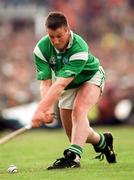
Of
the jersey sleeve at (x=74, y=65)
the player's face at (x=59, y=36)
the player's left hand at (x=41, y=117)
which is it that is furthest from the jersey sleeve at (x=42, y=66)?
the player's left hand at (x=41, y=117)

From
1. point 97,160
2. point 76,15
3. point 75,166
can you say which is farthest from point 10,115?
point 75,166

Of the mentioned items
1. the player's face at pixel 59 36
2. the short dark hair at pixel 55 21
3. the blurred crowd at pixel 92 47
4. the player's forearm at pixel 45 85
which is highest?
the blurred crowd at pixel 92 47

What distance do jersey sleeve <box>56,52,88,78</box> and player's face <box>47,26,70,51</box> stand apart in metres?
0.23

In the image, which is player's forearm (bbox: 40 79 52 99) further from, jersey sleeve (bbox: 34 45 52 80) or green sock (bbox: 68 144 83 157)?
green sock (bbox: 68 144 83 157)

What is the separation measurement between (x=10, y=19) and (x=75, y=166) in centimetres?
2518

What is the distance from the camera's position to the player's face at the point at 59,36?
10.2 meters

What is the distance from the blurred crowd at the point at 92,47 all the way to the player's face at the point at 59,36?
1695cm

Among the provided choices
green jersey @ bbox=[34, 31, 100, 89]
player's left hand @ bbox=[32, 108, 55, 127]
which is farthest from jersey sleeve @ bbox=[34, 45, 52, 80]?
player's left hand @ bbox=[32, 108, 55, 127]

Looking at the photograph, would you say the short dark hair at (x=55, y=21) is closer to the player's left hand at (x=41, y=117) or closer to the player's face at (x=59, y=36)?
the player's face at (x=59, y=36)

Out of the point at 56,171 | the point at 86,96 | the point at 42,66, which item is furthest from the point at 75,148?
the point at 42,66

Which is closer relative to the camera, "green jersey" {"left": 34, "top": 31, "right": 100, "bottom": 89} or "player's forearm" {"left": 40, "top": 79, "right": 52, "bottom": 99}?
"green jersey" {"left": 34, "top": 31, "right": 100, "bottom": 89}

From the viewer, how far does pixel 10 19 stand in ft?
116

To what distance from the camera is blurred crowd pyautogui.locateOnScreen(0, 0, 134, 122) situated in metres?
28.0

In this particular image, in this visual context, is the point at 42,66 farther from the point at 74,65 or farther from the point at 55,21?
the point at 55,21
